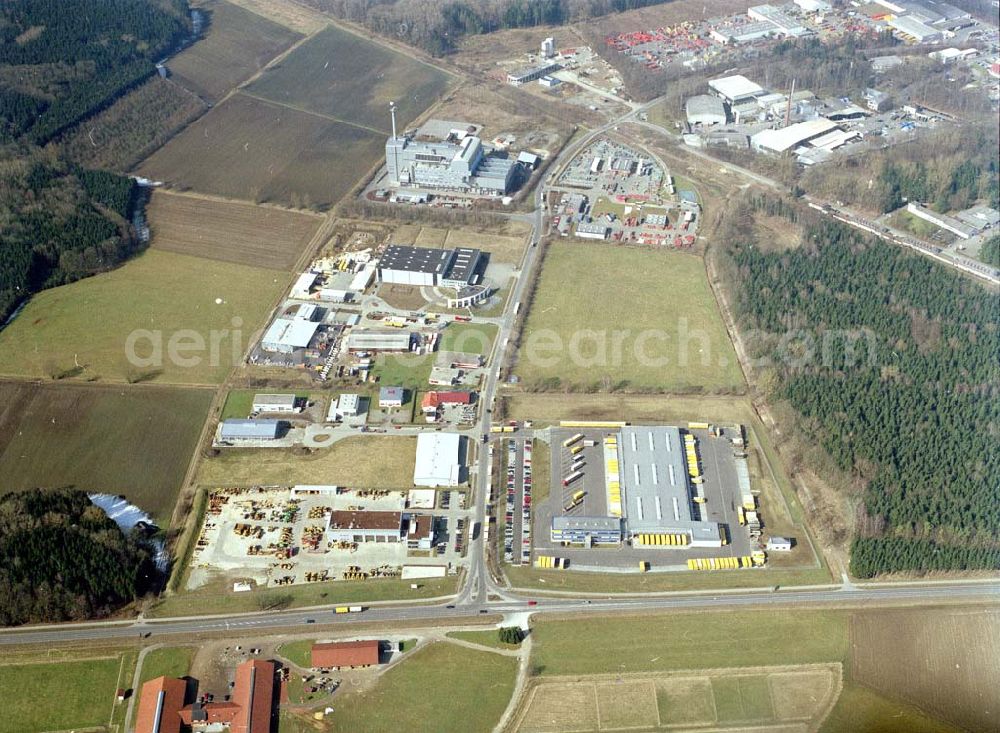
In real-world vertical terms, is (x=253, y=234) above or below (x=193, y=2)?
below

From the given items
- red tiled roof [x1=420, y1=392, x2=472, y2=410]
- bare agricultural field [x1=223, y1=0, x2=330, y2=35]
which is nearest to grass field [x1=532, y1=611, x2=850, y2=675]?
red tiled roof [x1=420, y1=392, x2=472, y2=410]

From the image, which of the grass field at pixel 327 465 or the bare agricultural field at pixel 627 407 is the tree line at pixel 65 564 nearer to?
the grass field at pixel 327 465

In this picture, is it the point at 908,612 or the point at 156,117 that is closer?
the point at 908,612

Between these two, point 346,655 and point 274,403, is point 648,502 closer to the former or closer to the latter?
point 346,655

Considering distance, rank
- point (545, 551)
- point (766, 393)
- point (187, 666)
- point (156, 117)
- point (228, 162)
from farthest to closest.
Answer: point (156, 117), point (228, 162), point (766, 393), point (545, 551), point (187, 666)

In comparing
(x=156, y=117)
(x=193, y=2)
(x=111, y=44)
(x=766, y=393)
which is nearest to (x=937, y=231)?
(x=766, y=393)

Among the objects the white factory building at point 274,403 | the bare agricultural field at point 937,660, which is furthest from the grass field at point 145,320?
the bare agricultural field at point 937,660

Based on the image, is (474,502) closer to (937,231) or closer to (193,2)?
(937,231)
